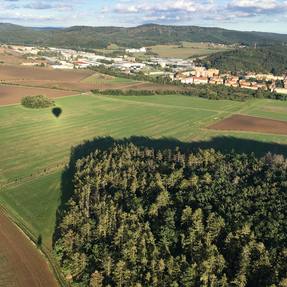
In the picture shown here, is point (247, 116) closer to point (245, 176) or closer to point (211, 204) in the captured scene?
point (245, 176)

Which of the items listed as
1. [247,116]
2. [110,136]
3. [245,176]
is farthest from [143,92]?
[245,176]

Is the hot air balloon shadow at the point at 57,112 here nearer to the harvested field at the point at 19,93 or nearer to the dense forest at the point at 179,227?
the harvested field at the point at 19,93

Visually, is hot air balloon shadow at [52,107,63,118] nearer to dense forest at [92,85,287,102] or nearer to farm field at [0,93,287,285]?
farm field at [0,93,287,285]

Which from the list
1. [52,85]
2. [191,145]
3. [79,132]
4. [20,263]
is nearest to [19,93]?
[52,85]

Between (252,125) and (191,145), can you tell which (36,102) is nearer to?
(191,145)

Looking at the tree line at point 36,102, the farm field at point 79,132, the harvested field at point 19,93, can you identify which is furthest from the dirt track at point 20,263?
the harvested field at point 19,93
